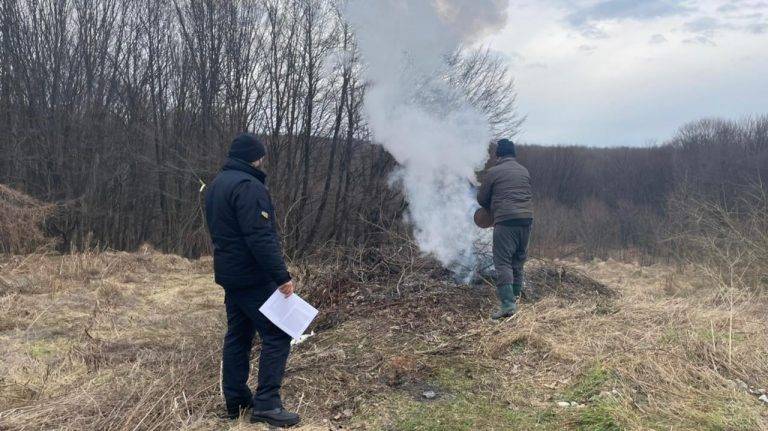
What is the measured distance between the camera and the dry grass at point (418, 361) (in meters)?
3.97

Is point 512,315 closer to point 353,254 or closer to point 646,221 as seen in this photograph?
point 353,254

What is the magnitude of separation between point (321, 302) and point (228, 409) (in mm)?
3008

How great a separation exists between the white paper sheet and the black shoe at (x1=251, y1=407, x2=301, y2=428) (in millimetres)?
530

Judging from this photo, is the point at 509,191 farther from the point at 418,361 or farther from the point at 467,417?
the point at 467,417

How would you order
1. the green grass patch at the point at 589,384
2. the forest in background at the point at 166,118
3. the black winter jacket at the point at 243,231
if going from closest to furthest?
the black winter jacket at the point at 243,231 → the green grass patch at the point at 589,384 → the forest in background at the point at 166,118

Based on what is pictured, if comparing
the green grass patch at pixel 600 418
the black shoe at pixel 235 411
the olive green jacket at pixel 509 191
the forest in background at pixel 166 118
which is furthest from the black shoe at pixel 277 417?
the forest in background at pixel 166 118

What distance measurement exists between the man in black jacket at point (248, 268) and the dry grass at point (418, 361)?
0.79 ft

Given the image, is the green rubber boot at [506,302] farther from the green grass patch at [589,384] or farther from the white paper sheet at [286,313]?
the white paper sheet at [286,313]

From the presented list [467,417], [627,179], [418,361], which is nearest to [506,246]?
[418,361]

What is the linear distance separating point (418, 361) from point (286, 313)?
5.42 ft

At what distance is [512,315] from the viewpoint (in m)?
6.07

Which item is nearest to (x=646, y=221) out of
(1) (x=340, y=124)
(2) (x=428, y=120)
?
(1) (x=340, y=124)

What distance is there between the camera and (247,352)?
401 cm

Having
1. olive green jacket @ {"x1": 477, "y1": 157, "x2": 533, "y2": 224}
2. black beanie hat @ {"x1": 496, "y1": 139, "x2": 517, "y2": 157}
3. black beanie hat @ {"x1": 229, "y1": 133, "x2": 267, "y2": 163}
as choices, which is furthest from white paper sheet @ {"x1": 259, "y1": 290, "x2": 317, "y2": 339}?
black beanie hat @ {"x1": 496, "y1": 139, "x2": 517, "y2": 157}
